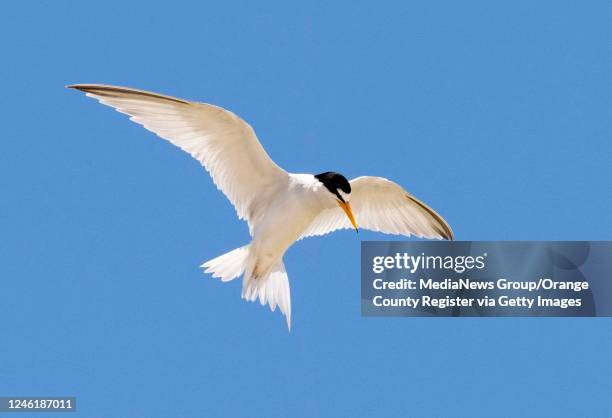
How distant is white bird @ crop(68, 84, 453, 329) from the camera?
254 inches

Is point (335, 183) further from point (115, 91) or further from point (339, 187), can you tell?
point (115, 91)

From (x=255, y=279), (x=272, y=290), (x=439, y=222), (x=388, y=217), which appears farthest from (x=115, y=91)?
(x=439, y=222)

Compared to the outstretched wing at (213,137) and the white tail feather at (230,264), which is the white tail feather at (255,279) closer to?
Answer: the white tail feather at (230,264)

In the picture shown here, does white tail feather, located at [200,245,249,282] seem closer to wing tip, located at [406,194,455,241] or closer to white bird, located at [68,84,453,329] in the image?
white bird, located at [68,84,453,329]

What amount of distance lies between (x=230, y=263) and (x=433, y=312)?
4.81 ft

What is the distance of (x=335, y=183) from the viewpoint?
260 inches

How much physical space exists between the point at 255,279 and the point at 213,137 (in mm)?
1086

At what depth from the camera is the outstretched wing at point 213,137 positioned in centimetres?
633

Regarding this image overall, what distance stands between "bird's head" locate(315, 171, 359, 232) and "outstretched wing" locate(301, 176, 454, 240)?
0.54 metres

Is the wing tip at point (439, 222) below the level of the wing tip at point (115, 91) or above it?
below

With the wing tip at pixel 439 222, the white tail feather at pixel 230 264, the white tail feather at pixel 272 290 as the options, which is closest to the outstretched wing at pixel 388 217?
the wing tip at pixel 439 222

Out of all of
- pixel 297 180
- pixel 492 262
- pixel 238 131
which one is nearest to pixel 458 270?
pixel 492 262

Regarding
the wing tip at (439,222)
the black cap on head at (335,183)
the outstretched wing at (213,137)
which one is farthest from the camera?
the wing tip at (439,222)

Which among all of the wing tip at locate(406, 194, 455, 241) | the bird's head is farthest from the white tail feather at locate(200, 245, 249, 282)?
the wing tip at locate(406, 194, 455, 241)
